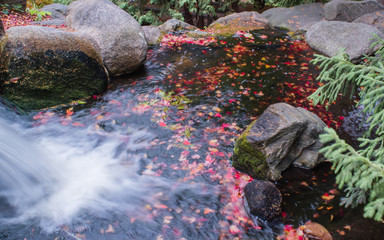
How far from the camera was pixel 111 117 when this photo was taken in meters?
5.63

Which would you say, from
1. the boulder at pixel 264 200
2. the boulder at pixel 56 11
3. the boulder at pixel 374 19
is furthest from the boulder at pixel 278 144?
the boulder at pixel 56 11

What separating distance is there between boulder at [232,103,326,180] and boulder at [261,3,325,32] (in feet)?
24.6

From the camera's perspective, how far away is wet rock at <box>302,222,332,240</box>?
3.35m

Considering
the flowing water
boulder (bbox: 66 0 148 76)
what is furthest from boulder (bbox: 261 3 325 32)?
boulder (bbox: 66 0 148 76)

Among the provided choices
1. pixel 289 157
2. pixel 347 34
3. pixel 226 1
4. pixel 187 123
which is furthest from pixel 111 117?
pixel 226 1

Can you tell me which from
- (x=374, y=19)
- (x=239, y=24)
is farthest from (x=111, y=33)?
(x=374, y=19)

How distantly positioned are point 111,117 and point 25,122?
1.64 metres

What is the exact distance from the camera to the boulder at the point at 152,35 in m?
9.58

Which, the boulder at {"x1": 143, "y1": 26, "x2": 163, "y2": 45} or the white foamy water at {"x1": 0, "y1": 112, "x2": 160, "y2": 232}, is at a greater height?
the boulder at {"x1": 143, "y1": 26, "x2": 163, "y2": 45}

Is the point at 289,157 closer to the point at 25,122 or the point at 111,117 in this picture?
the point at 111,117

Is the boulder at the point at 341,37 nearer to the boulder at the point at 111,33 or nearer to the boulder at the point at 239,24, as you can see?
the boulder at the point at 239,24

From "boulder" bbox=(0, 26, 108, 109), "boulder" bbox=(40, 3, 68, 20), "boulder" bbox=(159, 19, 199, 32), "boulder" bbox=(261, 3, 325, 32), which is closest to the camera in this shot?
"boulder" bbox=(0, 26, 108, 109)

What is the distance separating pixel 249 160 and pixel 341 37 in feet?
21.9

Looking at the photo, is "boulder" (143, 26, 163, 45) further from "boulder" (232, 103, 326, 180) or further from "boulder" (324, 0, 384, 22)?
"boulder" (324, 0, 384, 22)
